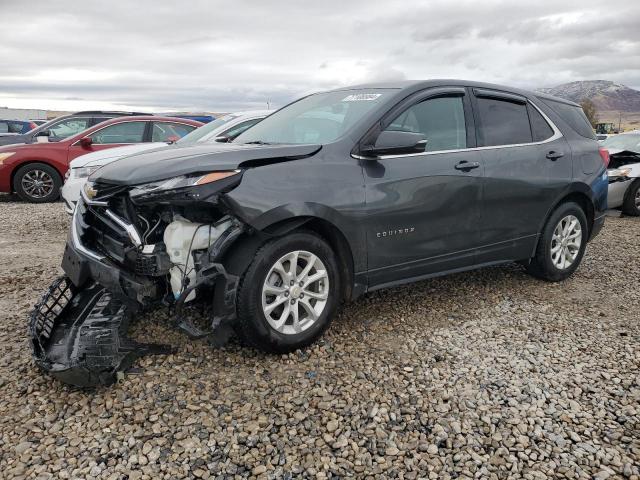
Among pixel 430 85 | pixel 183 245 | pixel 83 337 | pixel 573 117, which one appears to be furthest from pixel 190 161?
pixel 573 117

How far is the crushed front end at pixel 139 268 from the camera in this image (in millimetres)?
3062

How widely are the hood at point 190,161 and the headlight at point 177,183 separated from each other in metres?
0.02

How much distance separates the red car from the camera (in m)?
9.84

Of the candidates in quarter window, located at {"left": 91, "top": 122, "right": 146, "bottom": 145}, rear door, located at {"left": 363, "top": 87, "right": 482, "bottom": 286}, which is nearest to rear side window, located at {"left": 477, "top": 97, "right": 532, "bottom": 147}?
rear door, located at {"left": 363, "top": 87, "right": 482, "bottom": 286}

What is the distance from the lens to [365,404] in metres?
2.93

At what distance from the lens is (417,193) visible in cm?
382

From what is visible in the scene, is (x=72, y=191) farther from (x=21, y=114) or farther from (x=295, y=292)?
(x=21, y=114)

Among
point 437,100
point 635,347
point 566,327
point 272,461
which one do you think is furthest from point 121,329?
point 635,347

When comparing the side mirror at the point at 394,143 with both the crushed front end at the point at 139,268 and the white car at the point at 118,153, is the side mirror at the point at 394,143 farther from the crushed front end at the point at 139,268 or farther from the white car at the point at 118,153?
the white car at the point at 118,153

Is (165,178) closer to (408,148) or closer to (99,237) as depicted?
(99,237)

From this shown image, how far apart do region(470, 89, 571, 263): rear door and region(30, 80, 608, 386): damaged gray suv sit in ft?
0.06

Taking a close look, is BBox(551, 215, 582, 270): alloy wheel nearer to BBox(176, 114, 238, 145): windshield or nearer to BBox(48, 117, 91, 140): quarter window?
BBox(176, 114, 238, 145): windshield

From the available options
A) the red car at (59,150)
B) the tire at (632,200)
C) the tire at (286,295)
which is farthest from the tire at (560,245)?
the red car at (59,150)

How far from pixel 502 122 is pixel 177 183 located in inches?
111
